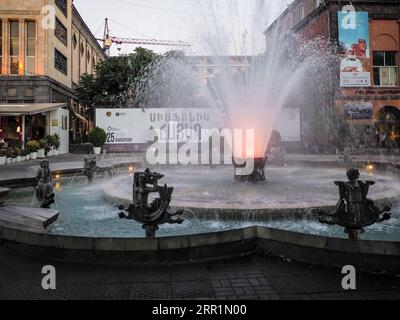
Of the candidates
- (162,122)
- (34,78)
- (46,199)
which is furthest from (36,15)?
Result: (46,199)

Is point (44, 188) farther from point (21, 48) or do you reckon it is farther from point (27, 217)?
point (21, 48)

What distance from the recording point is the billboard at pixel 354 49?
3466cm

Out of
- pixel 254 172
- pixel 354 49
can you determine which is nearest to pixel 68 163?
pixel 254 172

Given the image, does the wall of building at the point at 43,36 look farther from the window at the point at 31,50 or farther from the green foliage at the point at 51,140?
the green foliage at the point at 51,140

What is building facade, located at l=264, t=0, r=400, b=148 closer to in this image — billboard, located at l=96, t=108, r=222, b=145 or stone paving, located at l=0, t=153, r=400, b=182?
stone paving, located at l=0, t=153, r=400, b=182

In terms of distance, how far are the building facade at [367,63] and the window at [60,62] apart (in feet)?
72.4

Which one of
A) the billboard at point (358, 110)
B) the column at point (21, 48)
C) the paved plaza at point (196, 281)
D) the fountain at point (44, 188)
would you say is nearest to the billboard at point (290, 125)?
the billboard at point (358, 110)

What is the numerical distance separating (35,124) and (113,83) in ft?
36.9

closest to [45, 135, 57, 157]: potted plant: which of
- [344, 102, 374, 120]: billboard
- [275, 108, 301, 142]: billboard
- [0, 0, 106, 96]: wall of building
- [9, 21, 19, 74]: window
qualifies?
[0, 0, 106, 96]: wall of building

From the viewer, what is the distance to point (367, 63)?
35.3 m

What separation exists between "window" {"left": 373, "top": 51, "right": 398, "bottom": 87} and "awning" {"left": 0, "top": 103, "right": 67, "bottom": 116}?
2918 cm
